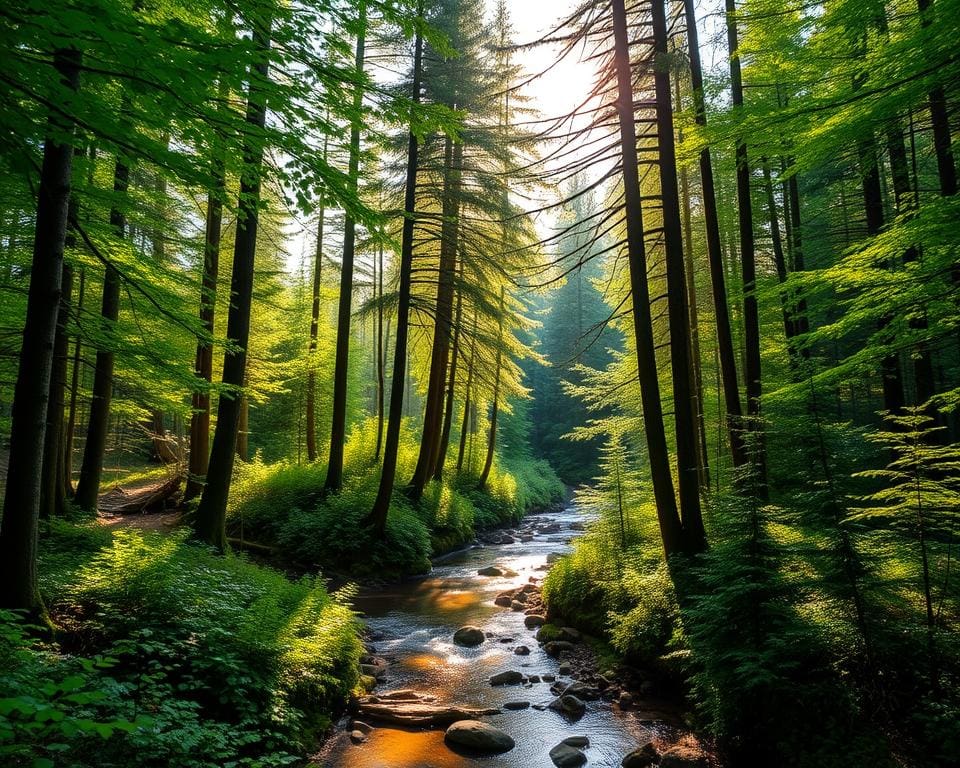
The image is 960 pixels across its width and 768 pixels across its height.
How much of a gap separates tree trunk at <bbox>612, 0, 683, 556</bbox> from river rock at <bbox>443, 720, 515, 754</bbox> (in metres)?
3.33

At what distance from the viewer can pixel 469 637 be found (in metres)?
8.38

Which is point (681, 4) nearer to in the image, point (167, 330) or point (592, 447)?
point (167, 330)

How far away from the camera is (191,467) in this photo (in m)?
13.8

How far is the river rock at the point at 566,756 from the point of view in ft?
16.9

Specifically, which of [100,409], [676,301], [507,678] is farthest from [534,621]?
[100,409]

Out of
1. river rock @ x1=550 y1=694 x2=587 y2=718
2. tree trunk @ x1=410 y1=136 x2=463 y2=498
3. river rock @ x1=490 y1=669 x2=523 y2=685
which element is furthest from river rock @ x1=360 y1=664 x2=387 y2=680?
tree trunk @ x1=410 y1=136 x2=463 y2=498

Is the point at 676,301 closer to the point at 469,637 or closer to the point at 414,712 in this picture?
the point at 469,637

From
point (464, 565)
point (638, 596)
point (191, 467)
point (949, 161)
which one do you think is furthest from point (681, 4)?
point (191, 467)

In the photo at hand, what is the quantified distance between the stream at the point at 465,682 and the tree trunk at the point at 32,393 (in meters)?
2.96

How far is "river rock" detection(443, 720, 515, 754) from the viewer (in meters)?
5.38

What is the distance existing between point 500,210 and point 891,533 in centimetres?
1123

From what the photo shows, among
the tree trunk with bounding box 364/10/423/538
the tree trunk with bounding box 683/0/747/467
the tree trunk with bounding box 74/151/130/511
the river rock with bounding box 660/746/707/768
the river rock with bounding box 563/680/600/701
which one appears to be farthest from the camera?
the tree trunk with bounding box 364/10/423/538

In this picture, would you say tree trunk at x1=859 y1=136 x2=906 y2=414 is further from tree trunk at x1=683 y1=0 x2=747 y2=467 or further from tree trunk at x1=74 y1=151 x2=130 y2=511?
tree trunk at x1=74 y1=151 x2=130 y2=511

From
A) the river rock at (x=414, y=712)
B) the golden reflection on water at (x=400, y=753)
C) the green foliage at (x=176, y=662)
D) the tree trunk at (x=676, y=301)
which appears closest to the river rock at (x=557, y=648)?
the river rock at (x=414, y=712)
